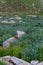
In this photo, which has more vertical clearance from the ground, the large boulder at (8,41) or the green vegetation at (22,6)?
the large boulder at (8,41)

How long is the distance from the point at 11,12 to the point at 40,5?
509 centimetres

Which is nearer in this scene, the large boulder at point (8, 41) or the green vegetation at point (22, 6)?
the large boulder at point (8, 41)

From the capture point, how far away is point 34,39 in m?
13.7

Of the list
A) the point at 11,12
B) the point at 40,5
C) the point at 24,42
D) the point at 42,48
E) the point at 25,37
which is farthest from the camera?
the point at 40,5

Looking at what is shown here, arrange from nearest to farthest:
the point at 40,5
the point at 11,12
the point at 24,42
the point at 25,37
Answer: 1. the point at 24,42
2. the point at 25,37
3. the point at 11,12
4. the point at 40,5

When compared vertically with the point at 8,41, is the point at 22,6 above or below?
below

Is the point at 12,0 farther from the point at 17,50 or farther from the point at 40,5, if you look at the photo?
the point at 17,50

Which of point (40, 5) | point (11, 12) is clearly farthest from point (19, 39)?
point (40, 5)

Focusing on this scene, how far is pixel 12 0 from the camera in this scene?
134ft

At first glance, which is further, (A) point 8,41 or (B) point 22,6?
(B) point 22,6

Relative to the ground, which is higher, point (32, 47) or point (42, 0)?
point (32, 47)

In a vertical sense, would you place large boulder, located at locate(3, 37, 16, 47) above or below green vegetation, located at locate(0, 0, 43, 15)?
above

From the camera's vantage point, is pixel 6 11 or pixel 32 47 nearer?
pixel 32 47

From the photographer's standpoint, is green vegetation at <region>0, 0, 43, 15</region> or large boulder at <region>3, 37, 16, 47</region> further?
green vegetation at <region>0, 0, 43, 15</region>
